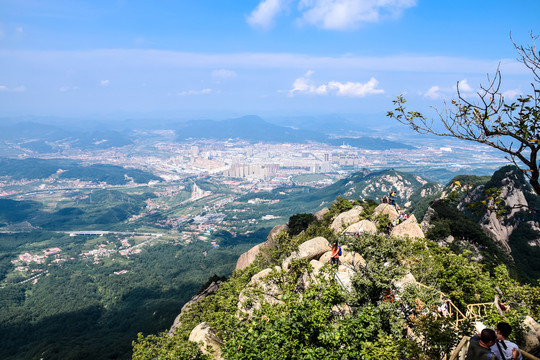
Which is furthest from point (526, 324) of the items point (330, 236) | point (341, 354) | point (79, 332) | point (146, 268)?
point (146, 268)

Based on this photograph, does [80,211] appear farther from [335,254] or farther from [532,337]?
[532,337]

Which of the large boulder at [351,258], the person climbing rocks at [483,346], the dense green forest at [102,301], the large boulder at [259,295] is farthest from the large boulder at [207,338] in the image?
the dense green forest at [102,301]

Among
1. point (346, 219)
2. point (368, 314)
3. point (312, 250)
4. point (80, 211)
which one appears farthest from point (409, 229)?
point (80, 211)

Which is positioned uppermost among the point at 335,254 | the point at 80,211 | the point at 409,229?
the point at 335,254

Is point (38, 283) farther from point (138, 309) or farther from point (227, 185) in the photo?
point (227, 185)

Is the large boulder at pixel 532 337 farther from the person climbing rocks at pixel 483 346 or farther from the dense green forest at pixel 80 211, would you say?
the dense green forest at pixel 80 211

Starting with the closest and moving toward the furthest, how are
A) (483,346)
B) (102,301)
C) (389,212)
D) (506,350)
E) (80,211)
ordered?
1. (506,350)
2. (483,346)
3. (389,212)
4. (102,301)
5. (80,211)

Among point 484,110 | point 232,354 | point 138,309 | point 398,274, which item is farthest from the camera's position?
point 138,309

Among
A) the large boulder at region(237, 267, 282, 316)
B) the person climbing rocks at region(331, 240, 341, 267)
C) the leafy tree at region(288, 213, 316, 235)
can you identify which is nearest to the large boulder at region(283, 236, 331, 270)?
the person climbing rocks at region(331, 240, 341, 267)

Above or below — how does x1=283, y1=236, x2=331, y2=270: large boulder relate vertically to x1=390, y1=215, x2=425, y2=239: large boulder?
below

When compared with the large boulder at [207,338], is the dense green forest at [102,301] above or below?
below

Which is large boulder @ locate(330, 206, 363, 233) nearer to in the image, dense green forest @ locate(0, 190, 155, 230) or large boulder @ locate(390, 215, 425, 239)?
large boulder @ locate(390, 215, 425, 239)
